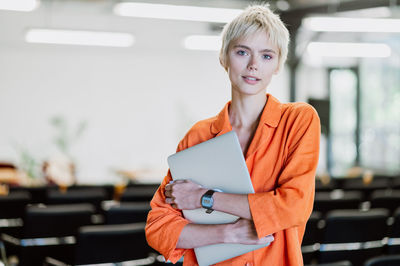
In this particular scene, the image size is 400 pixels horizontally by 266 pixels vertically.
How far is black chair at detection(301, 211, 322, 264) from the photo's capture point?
337 centimetres

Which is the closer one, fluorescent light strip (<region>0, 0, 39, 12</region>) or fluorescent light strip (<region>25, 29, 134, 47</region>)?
fluorescent light strip (<region>0, 0, 39, 12</region>)

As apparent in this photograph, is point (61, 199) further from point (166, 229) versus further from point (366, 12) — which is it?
point (366, 12)

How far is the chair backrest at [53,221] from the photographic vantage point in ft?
10.9

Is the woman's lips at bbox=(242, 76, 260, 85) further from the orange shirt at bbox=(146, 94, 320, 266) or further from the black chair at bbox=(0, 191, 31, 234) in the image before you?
the black chair at bbox=(0, 191, 31, 234)

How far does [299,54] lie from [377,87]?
2.21 metres

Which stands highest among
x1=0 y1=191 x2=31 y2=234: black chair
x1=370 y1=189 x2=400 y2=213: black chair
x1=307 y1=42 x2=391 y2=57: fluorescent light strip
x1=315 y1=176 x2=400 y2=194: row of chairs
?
x1=307 y1=42 x2=391 y2=57: fluorescent light strip

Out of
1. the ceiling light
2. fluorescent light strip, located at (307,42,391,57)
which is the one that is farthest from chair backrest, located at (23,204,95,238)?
fluorescent light strip, located at (307,42,391,57)

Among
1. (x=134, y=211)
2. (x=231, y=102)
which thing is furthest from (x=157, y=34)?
(x=231, y=102)

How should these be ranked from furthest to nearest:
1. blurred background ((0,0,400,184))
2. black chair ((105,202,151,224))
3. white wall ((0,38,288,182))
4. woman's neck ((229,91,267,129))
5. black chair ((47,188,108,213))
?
white wall ((0,38,288,182)), blurred background ((0,0,400,184)), black chair ((47,188,108,213)), black chair ((105,202,151,224)), woman's neck ((229,91,267,129))

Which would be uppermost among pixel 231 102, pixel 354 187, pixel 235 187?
pixel 231 102

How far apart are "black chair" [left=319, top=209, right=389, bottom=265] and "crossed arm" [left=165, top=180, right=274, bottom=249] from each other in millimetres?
2178

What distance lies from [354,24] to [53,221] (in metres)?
5.04

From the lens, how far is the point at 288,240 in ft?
4.55

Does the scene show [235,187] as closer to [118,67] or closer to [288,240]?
[288,240]
